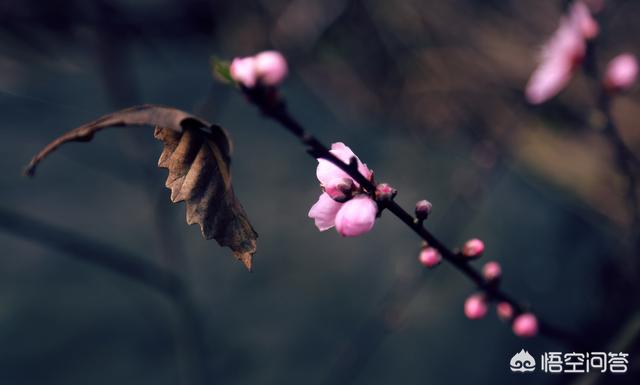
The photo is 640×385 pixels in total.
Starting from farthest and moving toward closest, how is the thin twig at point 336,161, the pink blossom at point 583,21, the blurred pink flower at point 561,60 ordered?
the blurred pink flower at point 561,60
the pink blossom at point 583,21
the thin twig at point 336,161

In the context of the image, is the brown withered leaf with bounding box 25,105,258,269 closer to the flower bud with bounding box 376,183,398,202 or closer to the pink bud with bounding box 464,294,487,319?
the flower bud with bounding box 376,183,398,202

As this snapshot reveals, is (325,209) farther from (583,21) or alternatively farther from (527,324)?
(583,21)

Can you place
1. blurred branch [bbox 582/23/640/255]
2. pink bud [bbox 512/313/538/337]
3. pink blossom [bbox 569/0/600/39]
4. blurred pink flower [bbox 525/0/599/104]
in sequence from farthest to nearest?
blurred pink flower [bbox 525/0/599/104]
pink blossom [bbox 569/0/600/39]
blurred branch [bbox 582/23/640/255]
pink bud [bbox 512/313/538/337]

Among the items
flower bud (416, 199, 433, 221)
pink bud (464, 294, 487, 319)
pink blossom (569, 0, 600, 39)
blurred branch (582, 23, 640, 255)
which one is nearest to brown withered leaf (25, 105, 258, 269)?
flower bud (416, 199, 433, 221)

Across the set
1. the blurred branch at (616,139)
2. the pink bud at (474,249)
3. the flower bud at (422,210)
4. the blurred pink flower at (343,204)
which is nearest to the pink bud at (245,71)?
the blurred pink flower at (343,204)

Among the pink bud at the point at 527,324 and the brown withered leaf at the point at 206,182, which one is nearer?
the brown withered leaf at the point at 206,182

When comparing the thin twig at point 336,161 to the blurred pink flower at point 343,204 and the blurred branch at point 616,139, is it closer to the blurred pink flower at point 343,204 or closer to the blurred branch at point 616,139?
the blurred pink flower at point 343,204
